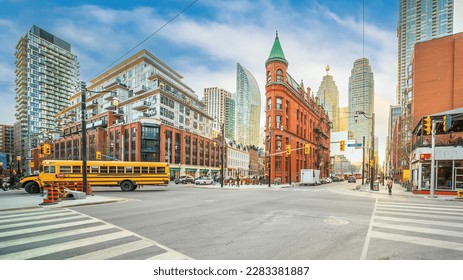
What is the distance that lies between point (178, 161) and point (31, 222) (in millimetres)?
53405

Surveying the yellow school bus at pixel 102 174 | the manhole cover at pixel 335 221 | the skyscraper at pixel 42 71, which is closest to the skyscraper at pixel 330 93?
the manhole cover at pixel 335 221

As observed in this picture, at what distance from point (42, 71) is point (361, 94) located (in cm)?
1700

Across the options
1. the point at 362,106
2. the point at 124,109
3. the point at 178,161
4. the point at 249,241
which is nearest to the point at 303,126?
the point at 178,161

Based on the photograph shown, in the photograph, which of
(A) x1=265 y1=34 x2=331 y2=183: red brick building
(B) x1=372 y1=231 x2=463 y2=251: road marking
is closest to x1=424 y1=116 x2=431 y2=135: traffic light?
(B) x1=372 y1=231 x2=463 y2=251: road marking

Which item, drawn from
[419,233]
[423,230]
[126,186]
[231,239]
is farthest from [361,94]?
[126,186]

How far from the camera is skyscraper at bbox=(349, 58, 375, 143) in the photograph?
7.42 meters

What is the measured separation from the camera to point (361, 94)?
47.3 feet

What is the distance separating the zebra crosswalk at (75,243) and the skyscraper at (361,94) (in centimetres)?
761

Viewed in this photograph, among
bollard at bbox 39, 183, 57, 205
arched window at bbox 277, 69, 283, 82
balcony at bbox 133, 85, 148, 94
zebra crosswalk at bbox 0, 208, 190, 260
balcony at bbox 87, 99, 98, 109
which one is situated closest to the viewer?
zebra crosswalk at bbox 0, 208, 190, 260

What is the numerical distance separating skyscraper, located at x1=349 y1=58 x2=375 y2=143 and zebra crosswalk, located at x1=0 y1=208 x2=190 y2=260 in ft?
25.0

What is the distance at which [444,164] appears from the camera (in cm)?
2042

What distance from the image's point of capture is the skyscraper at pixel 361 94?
7418 mm

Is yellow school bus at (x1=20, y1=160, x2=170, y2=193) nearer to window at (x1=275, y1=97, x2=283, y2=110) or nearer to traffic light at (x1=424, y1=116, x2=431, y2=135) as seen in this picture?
traffic light at (x1=424, y1=116, x2=431, y2=135)
